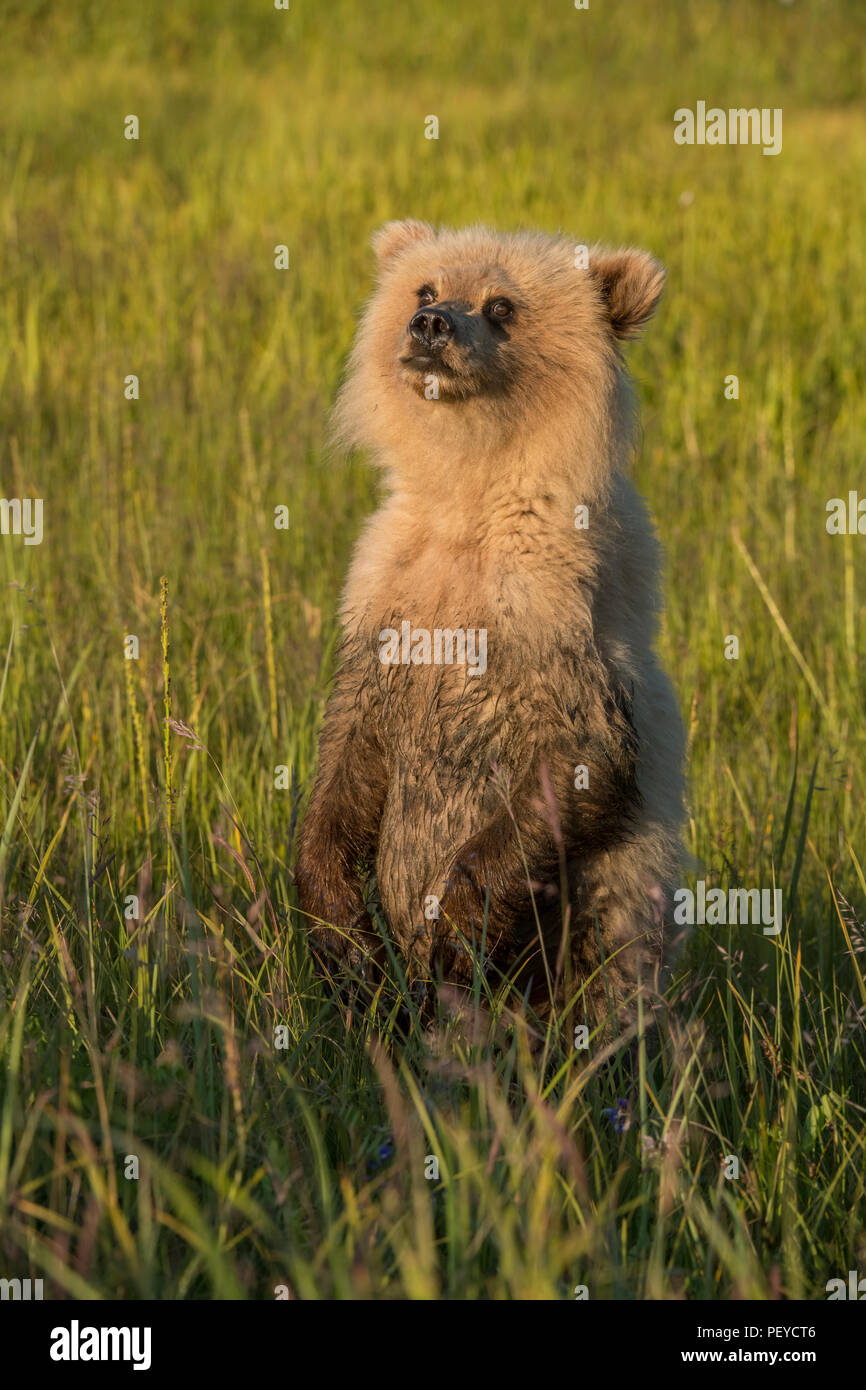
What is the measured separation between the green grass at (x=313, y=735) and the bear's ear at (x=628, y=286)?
1271 mm

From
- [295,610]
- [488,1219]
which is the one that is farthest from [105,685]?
[488,1219]

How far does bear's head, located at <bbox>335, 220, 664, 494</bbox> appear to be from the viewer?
125 inches

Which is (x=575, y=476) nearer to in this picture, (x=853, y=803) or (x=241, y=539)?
(x=853, y=803)

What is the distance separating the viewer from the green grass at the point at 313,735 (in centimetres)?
207

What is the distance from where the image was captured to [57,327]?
7930 mm

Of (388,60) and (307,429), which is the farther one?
(388,60)

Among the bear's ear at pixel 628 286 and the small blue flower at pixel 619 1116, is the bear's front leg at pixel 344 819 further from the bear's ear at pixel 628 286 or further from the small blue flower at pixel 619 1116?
the bear's ear at pixel 628 286

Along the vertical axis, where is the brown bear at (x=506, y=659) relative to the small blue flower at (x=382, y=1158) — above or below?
above

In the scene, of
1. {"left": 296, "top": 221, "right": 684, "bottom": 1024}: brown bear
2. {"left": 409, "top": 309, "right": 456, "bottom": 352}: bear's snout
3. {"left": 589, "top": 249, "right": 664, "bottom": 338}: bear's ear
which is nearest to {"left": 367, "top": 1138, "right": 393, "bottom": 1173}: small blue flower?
{"left": 296, "top": 221, "right": 684, "bottom": 1024}: brown bear

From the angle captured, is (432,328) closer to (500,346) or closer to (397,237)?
(500,346)

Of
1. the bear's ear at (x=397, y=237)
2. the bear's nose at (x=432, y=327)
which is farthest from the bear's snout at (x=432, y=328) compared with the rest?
the bear's ear at (x=397, y=237)

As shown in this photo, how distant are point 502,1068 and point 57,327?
6574 millimetres

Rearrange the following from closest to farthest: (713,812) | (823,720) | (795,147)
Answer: (713,812) → (823,720) → (795,147)

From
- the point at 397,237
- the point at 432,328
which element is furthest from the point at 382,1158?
the point at 397,237
